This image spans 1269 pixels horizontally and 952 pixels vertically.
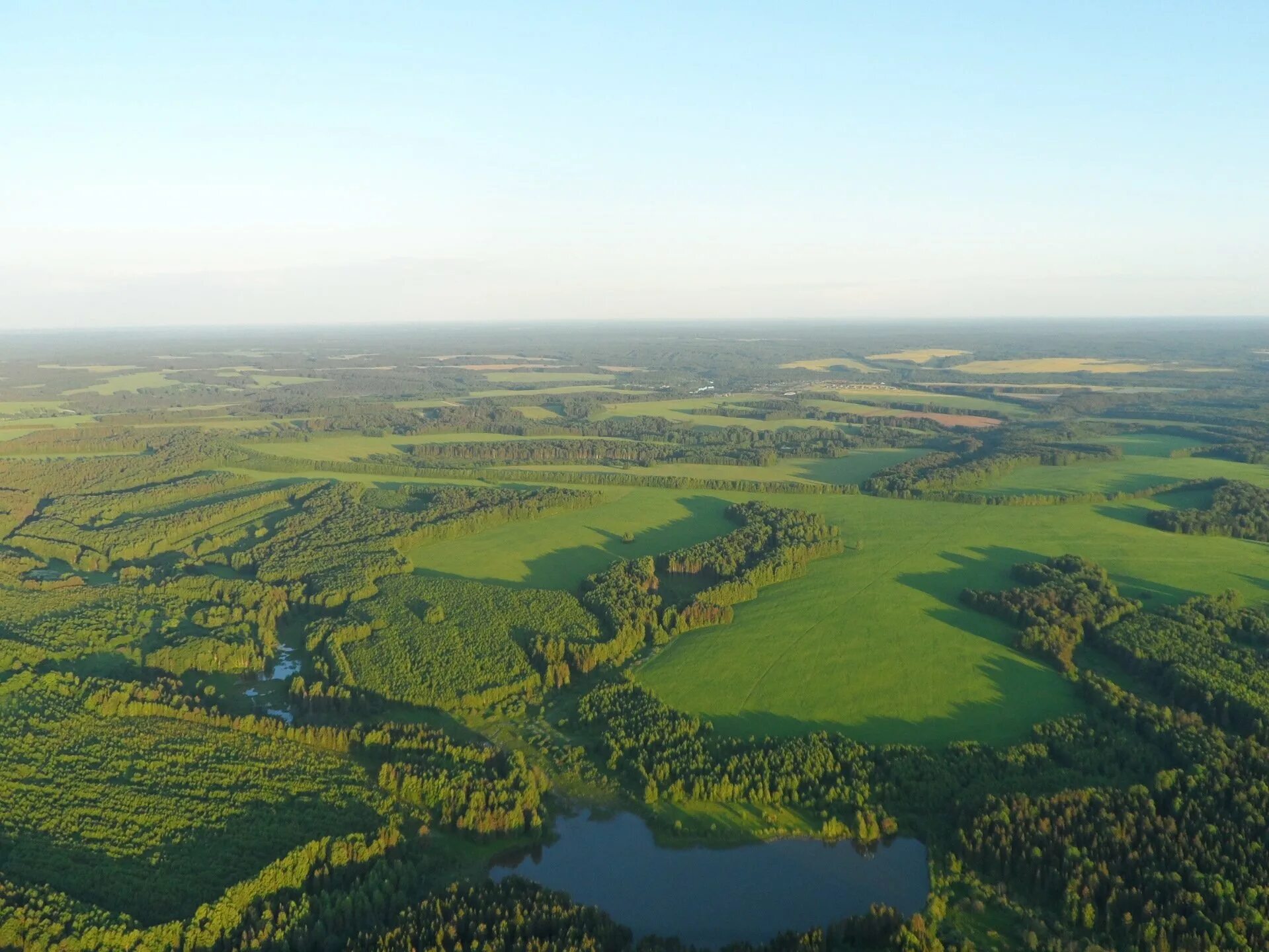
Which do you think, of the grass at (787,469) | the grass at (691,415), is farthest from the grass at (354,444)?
the grass at (691,415)

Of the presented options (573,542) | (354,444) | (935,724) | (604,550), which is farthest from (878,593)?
(354,444)

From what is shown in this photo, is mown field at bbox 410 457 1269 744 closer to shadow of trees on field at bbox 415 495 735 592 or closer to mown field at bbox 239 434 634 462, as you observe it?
shadow of trees on field at bbox 415 495 735 592

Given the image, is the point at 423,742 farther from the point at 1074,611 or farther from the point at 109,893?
the point at 1074,611

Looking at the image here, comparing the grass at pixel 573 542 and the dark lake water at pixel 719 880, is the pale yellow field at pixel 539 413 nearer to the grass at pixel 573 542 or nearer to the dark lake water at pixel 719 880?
the grass at pixel 573 542

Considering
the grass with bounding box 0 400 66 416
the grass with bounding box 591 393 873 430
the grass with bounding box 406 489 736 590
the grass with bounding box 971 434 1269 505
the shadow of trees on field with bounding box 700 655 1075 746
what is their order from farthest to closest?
the grass with bounding box 0 400 66 416 < the grass with bounding box 591 393 873 430 < the grass with bounding box 971 434 1269 505 < the grass with bounding box 406 489 736 590 < the shadow of trees on field with bounding box 700 655 1075 746

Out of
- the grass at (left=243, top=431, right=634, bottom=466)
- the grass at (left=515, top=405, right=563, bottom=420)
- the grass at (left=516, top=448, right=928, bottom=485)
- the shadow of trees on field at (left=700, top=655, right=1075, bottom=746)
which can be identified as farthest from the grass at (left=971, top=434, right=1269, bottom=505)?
the grass at (left=515, top=405, right=563, bottom=420)

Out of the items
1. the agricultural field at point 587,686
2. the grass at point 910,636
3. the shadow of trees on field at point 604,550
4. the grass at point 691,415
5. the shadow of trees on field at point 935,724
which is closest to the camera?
the agricultural field at point 587,686

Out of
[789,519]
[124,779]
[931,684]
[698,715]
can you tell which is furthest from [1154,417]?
[124,779]

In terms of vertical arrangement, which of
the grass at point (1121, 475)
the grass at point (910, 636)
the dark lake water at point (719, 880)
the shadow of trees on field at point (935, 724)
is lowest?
the dark lake water at point (719, 880)

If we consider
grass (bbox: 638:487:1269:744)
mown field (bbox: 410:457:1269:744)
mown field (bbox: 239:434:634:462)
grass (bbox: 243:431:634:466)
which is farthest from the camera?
mown field (bbox: 239:434:634:462)

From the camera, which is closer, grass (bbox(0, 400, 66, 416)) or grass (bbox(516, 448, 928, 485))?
grass (bbox(516, 448, 928, 485))
